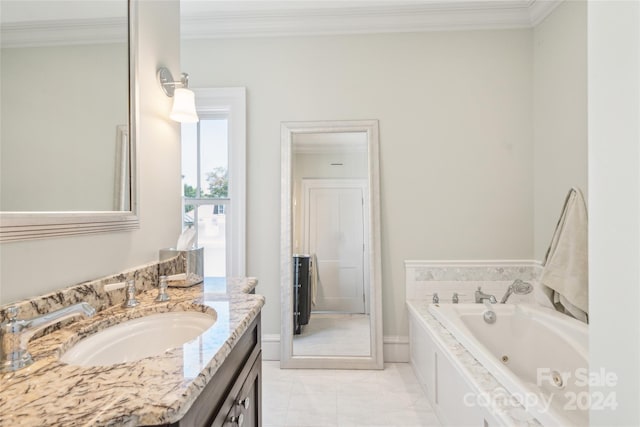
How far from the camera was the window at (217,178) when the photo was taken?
2.55 m

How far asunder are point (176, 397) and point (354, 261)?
6.73 feet

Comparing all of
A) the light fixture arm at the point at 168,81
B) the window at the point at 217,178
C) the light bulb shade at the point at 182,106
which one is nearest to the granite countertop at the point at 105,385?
the light bulb shade at the point at 182,106

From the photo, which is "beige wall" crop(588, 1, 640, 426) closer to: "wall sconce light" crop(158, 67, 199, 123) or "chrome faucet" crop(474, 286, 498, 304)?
"wall sconce light" crop(158, 67, 199, 123)

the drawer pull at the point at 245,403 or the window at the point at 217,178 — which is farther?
the window at the point at 217,178

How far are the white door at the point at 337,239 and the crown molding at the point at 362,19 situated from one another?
123 cm

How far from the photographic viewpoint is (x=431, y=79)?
2.52 meters

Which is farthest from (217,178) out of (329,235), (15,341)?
(15,341)

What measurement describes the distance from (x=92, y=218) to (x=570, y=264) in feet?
7.96

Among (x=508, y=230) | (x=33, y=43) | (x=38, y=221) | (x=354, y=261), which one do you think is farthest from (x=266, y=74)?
(x=508, y=230)

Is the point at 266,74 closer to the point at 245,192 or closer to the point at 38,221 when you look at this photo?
the point at 245,192

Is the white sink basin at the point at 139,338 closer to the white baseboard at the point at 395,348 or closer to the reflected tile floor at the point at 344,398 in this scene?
the reflected tile floor at the point at 344,398

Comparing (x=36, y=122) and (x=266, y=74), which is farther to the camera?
(x=266, y=74)

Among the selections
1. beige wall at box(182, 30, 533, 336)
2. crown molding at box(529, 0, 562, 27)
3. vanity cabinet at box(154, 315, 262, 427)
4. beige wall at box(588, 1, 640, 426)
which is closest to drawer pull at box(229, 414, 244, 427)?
vanity cabinet at box(154, 315, 262, 427)

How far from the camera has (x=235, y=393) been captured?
99 cm
